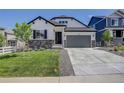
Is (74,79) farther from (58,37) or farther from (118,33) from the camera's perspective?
(118,33)

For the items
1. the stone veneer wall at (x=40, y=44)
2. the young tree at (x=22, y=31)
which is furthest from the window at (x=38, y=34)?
the young tree at (x=22, y=31)

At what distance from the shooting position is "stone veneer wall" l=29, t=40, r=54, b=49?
3444 centimetres

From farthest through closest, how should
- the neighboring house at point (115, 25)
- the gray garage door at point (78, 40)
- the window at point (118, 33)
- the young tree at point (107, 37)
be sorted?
the window at point (118, 33)
the neighboring house at point (115, 25)
the young tree at point (107, 37)
the gray garage door at point (78, 40)

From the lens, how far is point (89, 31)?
37.7 m

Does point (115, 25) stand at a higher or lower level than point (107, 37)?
higher

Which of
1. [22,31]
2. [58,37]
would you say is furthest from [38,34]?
[22,31]

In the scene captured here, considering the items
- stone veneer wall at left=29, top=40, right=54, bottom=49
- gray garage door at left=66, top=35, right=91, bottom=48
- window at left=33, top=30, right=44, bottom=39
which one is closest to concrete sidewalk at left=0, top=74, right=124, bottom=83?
stone veneer wall at left=29, top=40, right=54, bottom=49

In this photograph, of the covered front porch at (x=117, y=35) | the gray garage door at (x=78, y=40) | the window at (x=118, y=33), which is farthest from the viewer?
the window at (x=118, y=33)

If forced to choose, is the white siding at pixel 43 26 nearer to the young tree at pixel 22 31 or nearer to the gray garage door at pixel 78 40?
the gray garage door at pixel 78 40

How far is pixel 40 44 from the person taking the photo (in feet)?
114

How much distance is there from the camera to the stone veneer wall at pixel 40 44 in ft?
113
